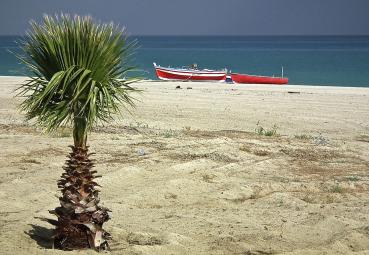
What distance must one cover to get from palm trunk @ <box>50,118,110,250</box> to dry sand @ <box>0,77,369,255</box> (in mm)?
287

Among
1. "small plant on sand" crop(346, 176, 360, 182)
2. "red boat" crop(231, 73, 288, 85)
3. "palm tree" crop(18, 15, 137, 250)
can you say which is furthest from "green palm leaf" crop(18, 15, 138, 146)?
"red boat" crop(231, 73, 288, 85)

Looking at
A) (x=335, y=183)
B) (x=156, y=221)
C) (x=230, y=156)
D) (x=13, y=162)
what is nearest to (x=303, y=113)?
(x=230, y=156)

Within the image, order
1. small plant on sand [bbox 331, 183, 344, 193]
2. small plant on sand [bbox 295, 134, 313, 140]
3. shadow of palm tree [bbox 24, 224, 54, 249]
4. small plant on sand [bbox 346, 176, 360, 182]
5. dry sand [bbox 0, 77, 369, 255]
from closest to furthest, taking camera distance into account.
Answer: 1. shadow of palm tree [bbox 24, 224, 54, 249]
2. dry sand [bbox 0, 77, 369, 255]
3. small plant on sand [bbox 331, 183, 344, 193]
4. small plant on sand [bbox 346, 176, 360, 182]
5. small plant on sand [bbox 295, 134, 313, 140]

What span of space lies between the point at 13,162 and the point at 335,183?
5.22 m

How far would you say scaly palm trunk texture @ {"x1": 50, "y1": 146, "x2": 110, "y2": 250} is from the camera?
651 cm

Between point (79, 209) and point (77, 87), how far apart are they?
1.19m

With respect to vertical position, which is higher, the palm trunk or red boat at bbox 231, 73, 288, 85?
red boat at bbox 231, 73, 288, 85

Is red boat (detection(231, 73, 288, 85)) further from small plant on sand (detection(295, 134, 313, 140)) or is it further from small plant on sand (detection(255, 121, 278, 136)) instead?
small plant on sand (detection(295, 134, 313, 140))

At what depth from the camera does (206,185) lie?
1003cm

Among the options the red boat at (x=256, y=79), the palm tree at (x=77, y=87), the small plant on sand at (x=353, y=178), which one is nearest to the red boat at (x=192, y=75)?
the red boat at (x=256, y=79)

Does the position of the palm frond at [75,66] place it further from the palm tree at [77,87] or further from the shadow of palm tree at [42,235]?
the shadow of palm tree at [42,235]

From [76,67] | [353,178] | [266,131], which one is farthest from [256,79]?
[76,67]

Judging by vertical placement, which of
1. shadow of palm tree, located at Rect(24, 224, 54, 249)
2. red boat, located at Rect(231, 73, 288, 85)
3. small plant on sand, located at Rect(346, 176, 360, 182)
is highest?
red boat, located at Rect(231, 73, 288, 85)

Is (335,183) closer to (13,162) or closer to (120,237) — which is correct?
(120,237)
